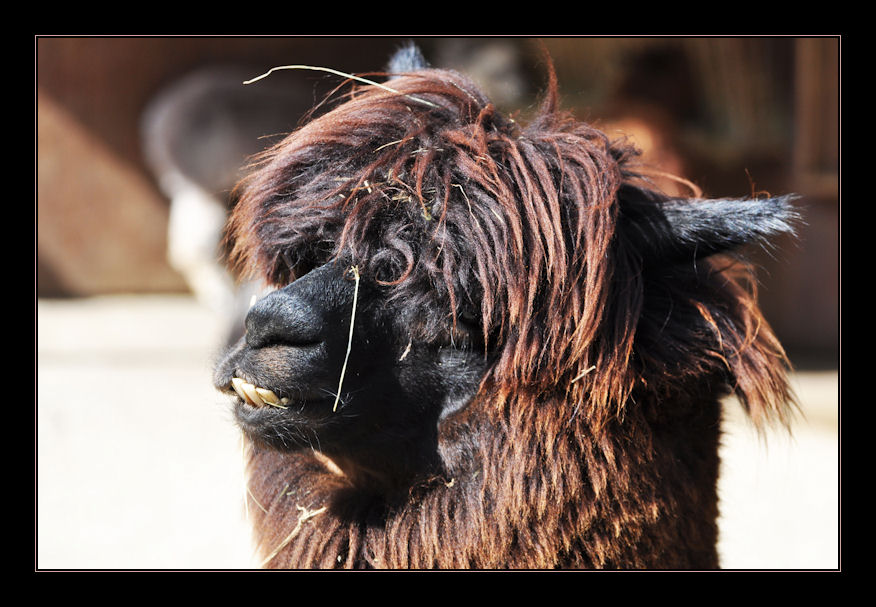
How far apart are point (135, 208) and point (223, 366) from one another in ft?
24.8

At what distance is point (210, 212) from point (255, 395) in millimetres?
5546

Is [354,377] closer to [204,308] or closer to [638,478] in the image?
[638,478]

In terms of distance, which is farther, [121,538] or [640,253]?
[121,538]

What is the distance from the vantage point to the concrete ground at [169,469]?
3635 millimetres

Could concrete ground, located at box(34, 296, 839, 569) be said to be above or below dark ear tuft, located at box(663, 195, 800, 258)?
below

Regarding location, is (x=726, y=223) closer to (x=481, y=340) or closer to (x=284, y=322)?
(x=481, y=340)

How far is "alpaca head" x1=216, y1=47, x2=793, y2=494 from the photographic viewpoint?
1691 mm

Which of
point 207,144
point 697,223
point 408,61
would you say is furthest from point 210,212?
point 697,223

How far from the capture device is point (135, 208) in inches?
342

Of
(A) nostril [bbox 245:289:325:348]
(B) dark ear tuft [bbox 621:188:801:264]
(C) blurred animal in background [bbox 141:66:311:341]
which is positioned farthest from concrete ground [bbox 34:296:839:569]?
(C) blurred animal in background [bbox 141:66:311:341]

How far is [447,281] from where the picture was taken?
171cm

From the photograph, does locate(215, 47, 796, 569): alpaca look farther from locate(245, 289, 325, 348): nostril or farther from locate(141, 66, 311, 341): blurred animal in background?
locate(141, 66, 311, 341): blurred animal in background

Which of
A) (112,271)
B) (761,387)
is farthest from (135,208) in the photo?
(761,387)

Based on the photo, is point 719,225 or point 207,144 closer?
point 719,225
